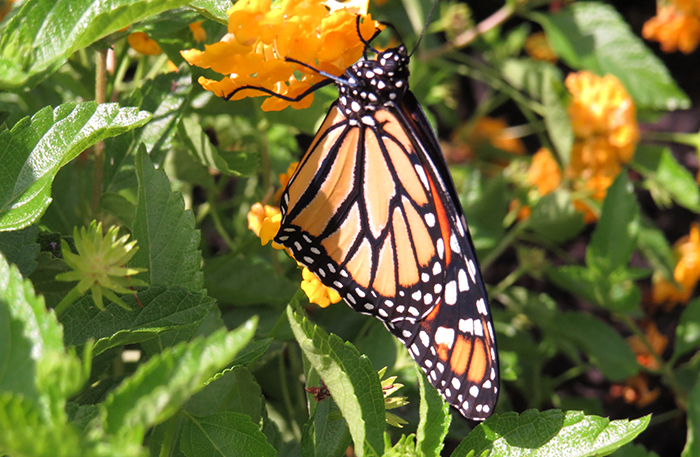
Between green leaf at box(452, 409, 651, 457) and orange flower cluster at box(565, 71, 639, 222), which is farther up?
green leaf at box(452, 409, 651, 457)

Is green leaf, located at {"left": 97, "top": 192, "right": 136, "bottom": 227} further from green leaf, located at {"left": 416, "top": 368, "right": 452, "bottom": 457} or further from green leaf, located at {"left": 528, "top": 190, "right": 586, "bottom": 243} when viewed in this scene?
green leaf, located at {"left": 528, "top": 190, "right": 586, "bottom": 243}

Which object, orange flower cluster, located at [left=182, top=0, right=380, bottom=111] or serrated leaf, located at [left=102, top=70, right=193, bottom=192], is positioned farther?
serrated leaf, located at [left=102, top=70, right=193, bottom=192]

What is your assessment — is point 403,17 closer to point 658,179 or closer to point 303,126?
point 658,179

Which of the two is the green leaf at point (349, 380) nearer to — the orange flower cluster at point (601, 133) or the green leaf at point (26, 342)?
the green leaf at point (26, 342)

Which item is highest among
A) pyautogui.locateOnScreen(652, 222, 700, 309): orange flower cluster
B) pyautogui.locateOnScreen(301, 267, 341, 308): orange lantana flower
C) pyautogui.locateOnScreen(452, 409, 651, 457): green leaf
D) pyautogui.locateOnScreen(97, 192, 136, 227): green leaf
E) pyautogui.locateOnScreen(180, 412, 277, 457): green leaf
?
pyautogui.locateOnScreen(97, 192, 136, 227): green leaf

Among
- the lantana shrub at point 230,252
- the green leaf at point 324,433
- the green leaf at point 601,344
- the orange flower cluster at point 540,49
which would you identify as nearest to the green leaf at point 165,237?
the lantana shrub at point 230,252

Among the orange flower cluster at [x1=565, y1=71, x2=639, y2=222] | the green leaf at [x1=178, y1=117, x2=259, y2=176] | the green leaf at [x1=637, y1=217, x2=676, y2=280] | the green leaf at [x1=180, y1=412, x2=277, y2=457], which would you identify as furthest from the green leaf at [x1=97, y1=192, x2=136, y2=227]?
the green leaf at [x1=637, y1=217, x2=676, y2=280]

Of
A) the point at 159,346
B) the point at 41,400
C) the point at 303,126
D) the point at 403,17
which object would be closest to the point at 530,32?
the point at 403,17
